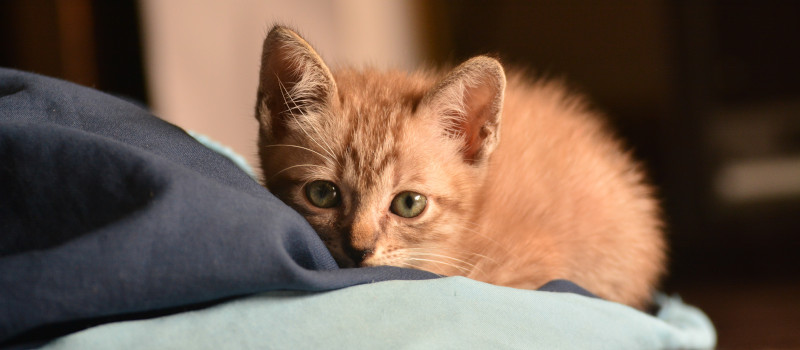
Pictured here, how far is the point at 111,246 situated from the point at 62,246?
6 centimetres

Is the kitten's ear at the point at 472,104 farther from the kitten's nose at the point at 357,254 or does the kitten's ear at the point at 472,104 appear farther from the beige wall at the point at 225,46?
the beige wall at the point at 225,46

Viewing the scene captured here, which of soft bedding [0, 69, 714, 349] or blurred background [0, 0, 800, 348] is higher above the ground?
soft bedding [0, 69, 714, 349]

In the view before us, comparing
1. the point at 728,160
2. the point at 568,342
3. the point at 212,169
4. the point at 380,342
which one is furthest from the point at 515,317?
the point at 728,160

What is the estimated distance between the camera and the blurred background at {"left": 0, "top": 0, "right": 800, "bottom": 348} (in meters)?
2.14

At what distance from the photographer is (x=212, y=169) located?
2.92 ft

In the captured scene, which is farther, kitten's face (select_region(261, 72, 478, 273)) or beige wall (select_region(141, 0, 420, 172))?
beige wall (select_region(141, 0, 420, 172))

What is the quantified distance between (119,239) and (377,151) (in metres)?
0.49

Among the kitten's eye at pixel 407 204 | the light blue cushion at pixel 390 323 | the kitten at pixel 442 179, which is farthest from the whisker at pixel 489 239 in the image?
the light blue cushion at pixel 390 323

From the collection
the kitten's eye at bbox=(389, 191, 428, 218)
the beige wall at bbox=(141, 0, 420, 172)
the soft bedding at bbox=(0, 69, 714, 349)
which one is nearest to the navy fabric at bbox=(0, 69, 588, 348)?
the soft bedding at bbox=(0, 69, 714, 349)

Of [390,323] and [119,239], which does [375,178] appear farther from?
[119,239]

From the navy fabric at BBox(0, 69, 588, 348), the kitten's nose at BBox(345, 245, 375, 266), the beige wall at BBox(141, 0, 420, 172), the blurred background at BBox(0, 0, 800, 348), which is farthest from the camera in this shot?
the beige wall at BBox(141, 0, 420, 172)

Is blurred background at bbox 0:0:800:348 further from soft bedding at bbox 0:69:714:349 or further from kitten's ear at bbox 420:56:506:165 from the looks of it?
soft bedding at bbox 0:69:714:349

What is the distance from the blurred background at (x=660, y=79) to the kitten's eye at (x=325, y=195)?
651 millimetres

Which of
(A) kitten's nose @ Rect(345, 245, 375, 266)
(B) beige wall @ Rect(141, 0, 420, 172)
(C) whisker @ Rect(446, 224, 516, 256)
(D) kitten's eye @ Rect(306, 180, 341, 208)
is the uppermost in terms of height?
(D) kitten's eye @ Rect(306, 180, 341, 208)
